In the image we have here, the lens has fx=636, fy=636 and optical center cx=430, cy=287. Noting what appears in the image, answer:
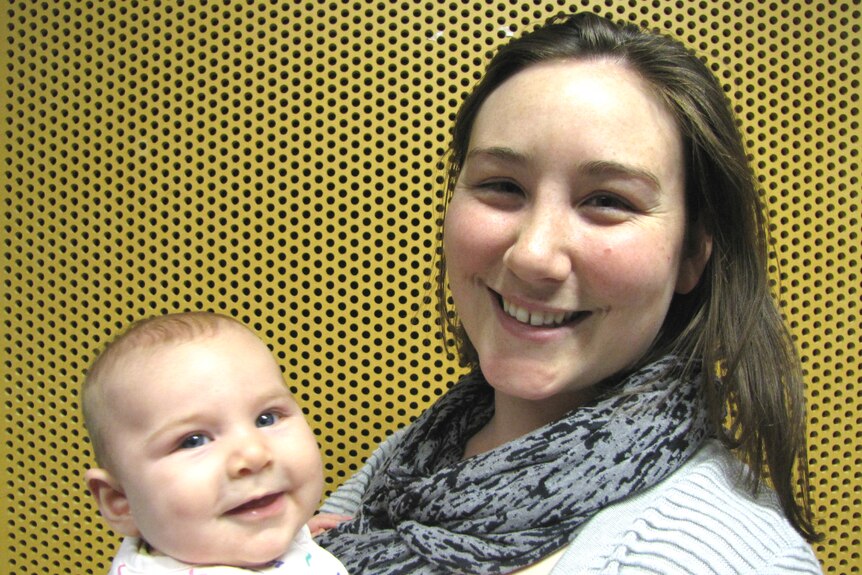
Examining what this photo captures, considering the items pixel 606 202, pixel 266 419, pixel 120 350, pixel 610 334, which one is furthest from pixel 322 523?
pixel 606 202

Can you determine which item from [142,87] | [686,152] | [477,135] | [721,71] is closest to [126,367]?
[477,135]

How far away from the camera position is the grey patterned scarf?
0.79 m

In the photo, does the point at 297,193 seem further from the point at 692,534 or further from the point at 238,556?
the point at 692,534

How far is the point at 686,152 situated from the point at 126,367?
78 centimetres

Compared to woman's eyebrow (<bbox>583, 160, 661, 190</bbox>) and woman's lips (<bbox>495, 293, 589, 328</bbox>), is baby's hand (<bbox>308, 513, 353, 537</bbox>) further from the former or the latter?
woman's eyebrow (<bbox>583, 160, 661, 190</bbox>)

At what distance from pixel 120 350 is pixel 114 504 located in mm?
192

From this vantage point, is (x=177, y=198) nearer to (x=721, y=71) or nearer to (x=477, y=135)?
(x=477, y=135)

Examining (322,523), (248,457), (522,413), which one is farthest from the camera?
(322,523)

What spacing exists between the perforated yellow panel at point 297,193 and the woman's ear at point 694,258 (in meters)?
0.62

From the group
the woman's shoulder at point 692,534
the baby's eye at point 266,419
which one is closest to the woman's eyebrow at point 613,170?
the woman's shoulder at point 692,534

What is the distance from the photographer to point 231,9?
1.48 metres

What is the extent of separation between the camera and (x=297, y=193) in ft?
4.90

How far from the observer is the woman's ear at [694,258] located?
92cm

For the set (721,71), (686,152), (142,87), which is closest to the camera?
(686,152)
